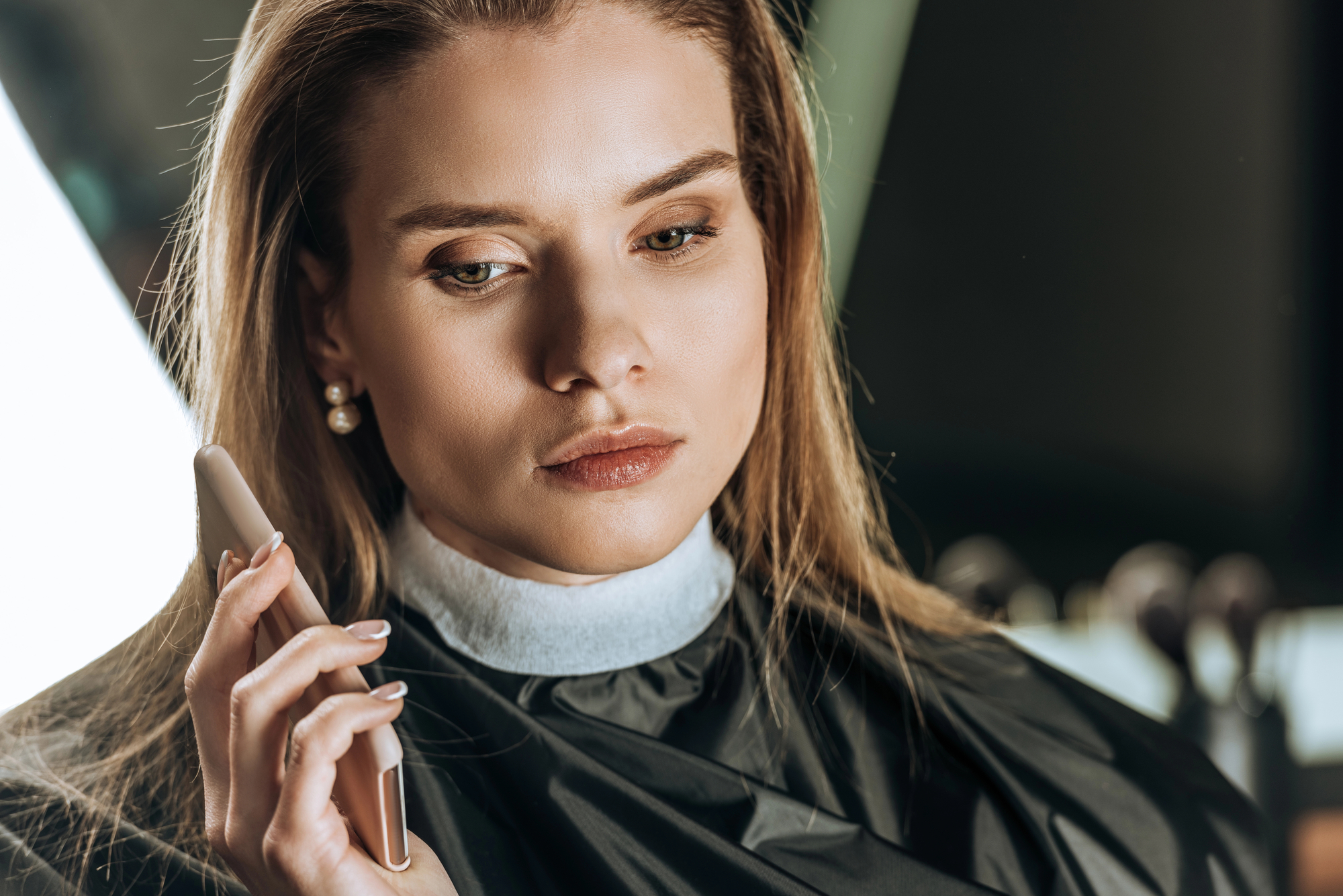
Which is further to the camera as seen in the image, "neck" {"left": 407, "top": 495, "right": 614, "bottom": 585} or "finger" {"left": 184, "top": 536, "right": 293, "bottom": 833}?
"neck" {"left": 407, "top": 495, "right": 614, "bottom": 585}

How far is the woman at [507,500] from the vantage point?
0.40m

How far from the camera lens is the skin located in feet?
1.20

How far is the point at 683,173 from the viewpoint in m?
0.43

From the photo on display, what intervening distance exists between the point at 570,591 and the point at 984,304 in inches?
16.5

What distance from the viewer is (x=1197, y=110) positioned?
0.73 meters

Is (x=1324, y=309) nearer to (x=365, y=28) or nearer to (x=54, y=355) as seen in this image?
(x=365, y=28)

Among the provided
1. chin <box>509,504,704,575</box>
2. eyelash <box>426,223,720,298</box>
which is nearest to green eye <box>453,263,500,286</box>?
eyelash <box>426,223,720,298</box>

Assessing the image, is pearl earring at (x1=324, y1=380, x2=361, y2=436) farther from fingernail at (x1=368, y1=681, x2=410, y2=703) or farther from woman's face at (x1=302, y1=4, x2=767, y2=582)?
fingernail at (x1=368, y1=681, x2=410, y2=703)

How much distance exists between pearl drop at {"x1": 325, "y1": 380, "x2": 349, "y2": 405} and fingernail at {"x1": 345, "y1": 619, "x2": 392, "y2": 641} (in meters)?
0.15

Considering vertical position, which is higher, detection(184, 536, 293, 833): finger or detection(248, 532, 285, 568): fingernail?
detection(248, 532, 285, 568): fingernail

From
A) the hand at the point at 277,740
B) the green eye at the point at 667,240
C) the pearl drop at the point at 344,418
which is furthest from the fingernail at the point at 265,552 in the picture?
the green eye at the point at 667,240

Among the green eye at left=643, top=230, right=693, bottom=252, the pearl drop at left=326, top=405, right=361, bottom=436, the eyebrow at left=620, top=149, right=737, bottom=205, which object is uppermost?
the eyebrow at left=620, top=149, right=737, bottom=205

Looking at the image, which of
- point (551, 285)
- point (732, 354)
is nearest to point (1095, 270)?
point (732, 354)

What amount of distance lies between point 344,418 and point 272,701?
0.16m
